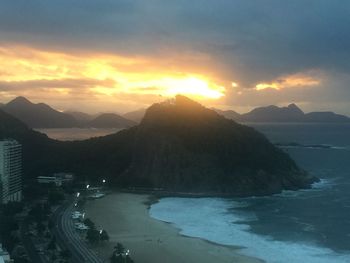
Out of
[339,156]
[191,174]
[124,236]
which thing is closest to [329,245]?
[124,236]

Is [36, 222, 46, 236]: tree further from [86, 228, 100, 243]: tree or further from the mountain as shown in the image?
the mountain

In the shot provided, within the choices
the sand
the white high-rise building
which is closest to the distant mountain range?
the white high-rise building

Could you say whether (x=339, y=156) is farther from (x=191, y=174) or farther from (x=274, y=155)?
(x=191, y=174)

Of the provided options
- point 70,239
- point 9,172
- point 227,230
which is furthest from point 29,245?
point 9,172

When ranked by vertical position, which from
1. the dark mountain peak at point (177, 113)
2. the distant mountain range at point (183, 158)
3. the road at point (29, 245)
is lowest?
the road at point (29, 245)

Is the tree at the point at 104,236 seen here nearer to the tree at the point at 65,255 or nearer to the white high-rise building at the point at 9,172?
the tree at the point at 65,255

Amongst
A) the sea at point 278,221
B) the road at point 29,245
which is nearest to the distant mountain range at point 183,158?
the sea at point 278,221

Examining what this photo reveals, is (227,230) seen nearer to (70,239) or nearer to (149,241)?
(149,241)
